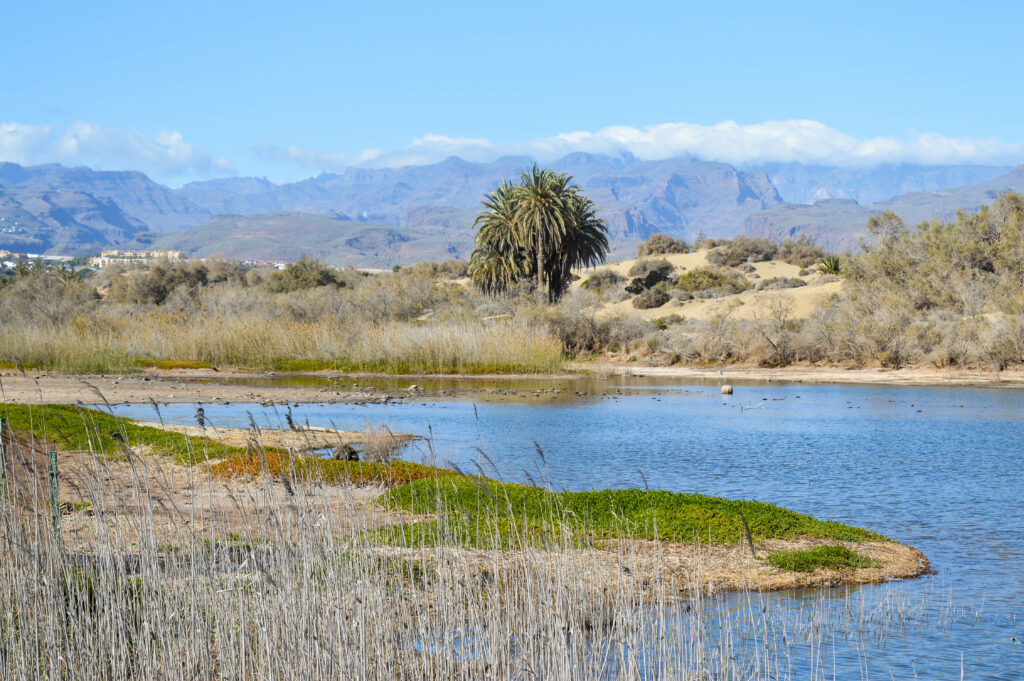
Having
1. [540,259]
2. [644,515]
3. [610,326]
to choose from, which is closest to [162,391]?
[644,515]

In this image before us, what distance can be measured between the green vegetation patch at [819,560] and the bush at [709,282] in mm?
48867

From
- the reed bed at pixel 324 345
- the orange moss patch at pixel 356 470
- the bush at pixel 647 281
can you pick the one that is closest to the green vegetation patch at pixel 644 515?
the orange moss patch at pixel 356 470

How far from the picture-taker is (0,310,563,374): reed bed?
3578 centimetres

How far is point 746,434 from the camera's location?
20.8 meters

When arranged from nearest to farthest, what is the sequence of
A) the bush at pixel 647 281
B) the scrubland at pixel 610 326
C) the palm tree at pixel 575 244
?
the scrubland at pixel 610 326
the palm tree at pixel 575 244
the bush at pixel 647 281

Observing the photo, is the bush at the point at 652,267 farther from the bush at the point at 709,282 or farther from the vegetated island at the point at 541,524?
the vegetated island at the point at 541,524

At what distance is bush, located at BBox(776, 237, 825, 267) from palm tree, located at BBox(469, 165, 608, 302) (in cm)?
2794

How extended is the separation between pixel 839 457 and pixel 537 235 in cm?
3030

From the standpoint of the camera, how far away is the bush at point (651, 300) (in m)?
55.8

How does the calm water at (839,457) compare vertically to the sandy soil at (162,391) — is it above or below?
below

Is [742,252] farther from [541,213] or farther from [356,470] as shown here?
[356,470]

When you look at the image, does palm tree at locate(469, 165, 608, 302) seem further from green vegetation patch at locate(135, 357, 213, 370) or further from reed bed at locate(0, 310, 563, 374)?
green vegetation patch at locate(135, 357, 213, 370)

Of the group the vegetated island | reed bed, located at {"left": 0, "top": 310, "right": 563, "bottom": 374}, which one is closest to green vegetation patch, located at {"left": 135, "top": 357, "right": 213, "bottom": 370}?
reed bed, located at {"left": 0, "top": 310, "right": 563, "bottom": 374}

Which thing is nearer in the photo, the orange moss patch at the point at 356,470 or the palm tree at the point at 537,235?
the orange moss patch at the point at 356,470
